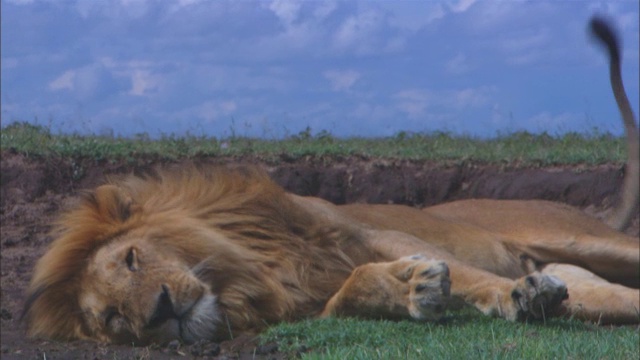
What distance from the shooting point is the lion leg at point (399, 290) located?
401cm

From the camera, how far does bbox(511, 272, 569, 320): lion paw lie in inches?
154

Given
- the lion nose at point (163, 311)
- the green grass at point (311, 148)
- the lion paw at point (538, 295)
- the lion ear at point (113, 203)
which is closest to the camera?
the lion paw at point (538, 295)

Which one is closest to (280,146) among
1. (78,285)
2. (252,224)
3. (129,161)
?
(129,161)

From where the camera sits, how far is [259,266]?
4.62 m

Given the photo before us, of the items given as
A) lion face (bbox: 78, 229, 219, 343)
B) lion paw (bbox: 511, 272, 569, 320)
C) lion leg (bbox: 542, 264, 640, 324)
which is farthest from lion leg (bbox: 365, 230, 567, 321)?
lion face (bbox: 78, 229, 219, 343)

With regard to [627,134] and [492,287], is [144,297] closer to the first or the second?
[492,287]

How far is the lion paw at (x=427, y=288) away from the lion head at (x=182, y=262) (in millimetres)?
700

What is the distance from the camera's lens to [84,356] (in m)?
4.14

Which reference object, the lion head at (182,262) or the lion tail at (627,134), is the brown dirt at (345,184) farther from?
the lion head at (182,262)

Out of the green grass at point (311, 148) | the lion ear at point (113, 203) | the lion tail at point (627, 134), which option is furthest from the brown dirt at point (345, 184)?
the lion ear at point (113, 203)

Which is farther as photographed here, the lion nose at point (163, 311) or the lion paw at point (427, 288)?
the lion nose at point (163, 311)

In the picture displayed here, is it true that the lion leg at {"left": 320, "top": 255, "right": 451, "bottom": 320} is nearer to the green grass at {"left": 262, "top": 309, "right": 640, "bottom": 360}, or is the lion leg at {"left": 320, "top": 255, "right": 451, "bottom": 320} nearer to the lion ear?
the green grass at {"left": 262, "top": 309, "right": 640, "bottom": 360}

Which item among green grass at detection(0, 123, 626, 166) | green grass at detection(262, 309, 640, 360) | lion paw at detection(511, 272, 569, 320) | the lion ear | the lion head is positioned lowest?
green grass at detection(262, 309, 640, 360)

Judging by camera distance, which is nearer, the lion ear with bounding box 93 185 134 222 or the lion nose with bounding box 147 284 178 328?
the lion nose with bounding box 147 284 178 328
